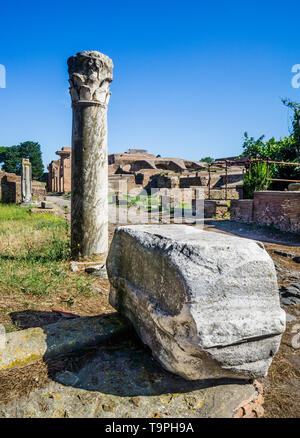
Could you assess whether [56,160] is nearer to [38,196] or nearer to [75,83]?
[38,196]

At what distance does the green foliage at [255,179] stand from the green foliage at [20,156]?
2004 inches

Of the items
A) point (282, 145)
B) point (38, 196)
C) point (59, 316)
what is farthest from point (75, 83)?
point (282, 145)

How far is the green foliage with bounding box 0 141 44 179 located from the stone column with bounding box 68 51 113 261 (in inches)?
2174

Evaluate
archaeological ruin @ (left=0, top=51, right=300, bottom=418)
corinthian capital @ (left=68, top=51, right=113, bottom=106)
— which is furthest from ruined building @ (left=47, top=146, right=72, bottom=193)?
archaeological ruin @ (left=0, top=51, right=300, bottom=418)

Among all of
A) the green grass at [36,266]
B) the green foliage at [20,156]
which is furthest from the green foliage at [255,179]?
the green foliage at [20,156]

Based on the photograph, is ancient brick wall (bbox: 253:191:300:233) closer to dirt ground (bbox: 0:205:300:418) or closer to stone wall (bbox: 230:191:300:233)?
stone wall (bbox: 230:191:300:233)

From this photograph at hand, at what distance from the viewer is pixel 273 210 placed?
346 inches

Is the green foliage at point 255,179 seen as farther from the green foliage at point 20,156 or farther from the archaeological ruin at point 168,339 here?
the green foliage at point 20,156

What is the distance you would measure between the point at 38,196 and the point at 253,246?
15.1m

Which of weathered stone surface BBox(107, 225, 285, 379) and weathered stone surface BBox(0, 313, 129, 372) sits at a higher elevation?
weathered stone surface BBox(107, 225, 285, 379)

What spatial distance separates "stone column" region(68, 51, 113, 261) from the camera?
421cm

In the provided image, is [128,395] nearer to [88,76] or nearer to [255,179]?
[88,76]

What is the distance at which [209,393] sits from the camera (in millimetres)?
1660
